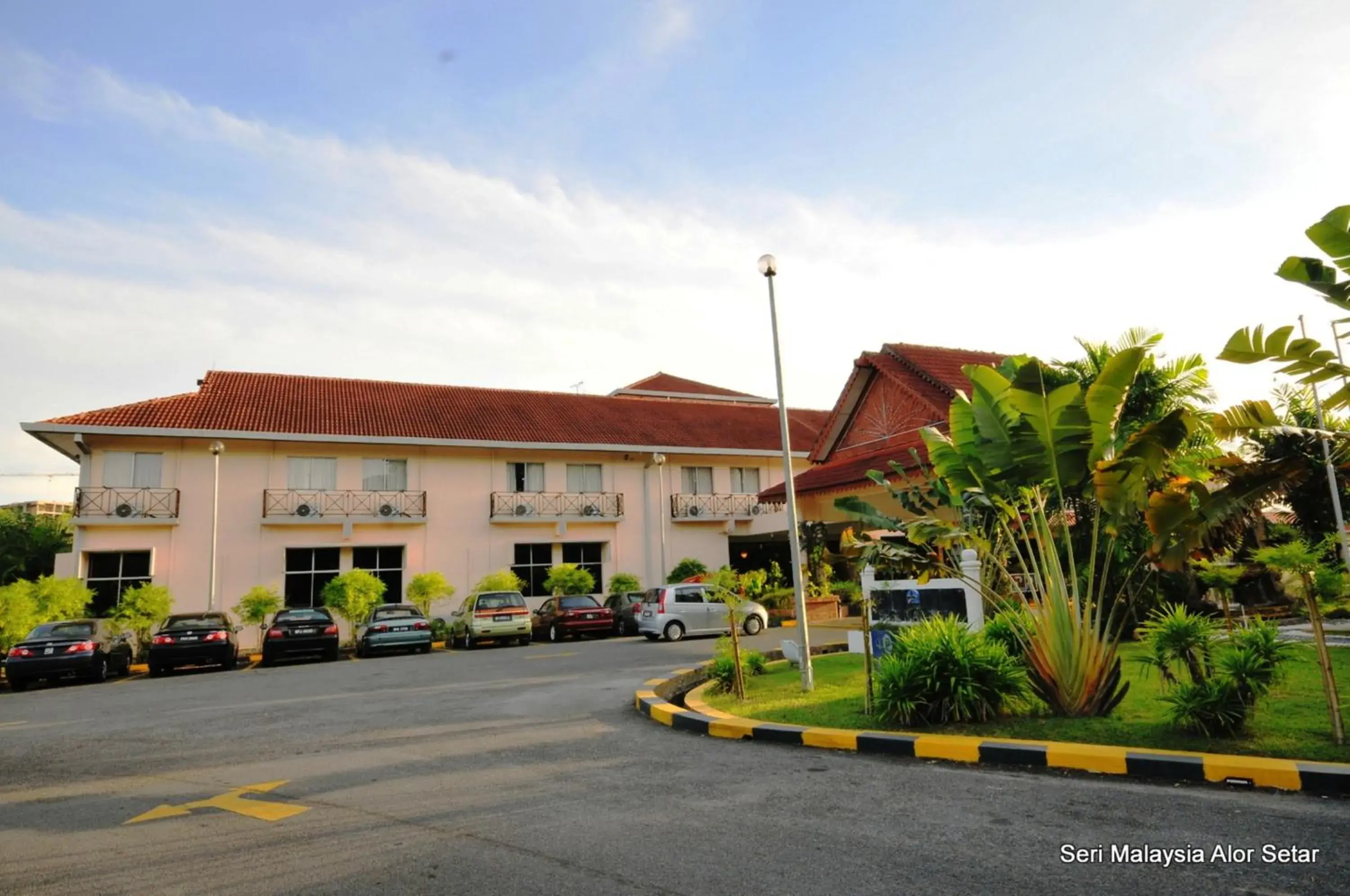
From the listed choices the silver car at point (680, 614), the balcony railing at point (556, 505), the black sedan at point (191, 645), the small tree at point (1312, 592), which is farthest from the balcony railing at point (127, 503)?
the small tree at point (1312, 592)

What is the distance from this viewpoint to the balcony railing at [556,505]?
30.1 metres

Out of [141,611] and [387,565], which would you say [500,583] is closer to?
[387,565]

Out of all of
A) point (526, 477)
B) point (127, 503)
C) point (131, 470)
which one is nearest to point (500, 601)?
point (526, 477)

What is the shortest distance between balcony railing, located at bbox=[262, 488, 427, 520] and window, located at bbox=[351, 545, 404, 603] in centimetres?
132

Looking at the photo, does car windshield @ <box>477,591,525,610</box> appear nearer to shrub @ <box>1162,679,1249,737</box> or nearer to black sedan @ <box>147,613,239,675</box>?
black sedan @ <box>147,613,239,675</box>

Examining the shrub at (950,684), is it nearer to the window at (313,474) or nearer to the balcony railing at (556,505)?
the balcony railing at (556,505)

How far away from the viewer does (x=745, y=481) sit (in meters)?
35.1

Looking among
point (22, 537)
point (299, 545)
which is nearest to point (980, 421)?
point (299, 545)

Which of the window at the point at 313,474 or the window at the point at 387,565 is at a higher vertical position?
the window at the point at 313,474

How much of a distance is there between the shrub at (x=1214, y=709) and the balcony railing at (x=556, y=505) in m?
25.2

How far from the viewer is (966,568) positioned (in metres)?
10.6

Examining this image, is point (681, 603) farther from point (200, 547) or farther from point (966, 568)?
point (200, 547)

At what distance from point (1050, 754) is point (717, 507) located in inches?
1060

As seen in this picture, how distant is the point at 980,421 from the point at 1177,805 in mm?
4138
